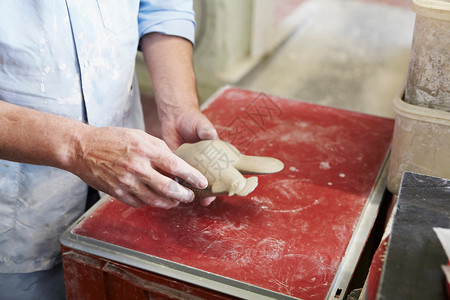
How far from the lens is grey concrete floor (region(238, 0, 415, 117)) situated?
141 inches

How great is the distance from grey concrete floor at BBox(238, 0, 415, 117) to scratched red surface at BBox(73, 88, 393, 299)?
81.3 inches

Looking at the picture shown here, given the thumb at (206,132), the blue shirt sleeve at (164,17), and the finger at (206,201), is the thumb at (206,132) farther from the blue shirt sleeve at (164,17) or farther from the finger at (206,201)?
the blue shirt sleeve at (164,17)

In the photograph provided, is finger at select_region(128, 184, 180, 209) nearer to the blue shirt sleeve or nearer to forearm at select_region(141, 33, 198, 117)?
forearm at select_region(141, 33, 198, 117)

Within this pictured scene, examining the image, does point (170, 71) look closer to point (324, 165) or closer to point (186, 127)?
point (186, 127)

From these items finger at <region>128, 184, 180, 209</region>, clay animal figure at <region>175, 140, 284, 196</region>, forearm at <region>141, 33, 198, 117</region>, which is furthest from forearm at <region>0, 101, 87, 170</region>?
forearm at <region>141, 33, 198, 117</region>

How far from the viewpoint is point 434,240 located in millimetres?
671

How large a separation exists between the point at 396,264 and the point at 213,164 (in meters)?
0.52

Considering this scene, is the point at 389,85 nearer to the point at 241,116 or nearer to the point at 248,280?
the point at 241,116

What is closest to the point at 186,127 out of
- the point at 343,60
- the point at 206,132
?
the point at 206,132

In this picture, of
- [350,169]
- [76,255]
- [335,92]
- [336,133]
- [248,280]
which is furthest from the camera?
[335,92]

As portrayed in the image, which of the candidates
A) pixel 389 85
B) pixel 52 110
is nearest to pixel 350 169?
pixel 52 110

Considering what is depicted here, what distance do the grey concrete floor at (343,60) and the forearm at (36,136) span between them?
262 centimetres

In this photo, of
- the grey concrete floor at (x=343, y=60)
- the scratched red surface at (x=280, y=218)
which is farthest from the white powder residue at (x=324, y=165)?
the grey concrete floor at (x=343, y=60)

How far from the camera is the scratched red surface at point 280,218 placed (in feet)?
3.08
